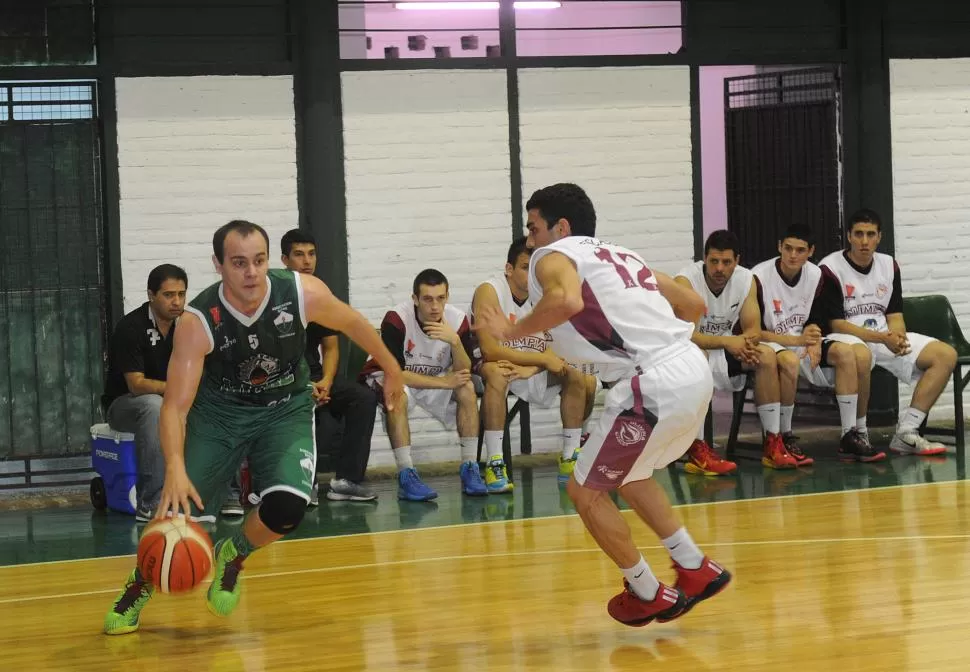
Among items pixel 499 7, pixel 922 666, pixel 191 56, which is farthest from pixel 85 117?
pixel 922 666

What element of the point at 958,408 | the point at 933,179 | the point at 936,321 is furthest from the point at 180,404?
the point at 933,179

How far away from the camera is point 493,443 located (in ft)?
23.9

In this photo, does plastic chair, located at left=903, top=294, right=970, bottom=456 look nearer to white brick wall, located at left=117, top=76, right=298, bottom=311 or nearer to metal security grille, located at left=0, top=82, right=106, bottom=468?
white brick wall, located at left=117, top=76, right=298, bottom=311

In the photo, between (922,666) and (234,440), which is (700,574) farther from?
(234,440)

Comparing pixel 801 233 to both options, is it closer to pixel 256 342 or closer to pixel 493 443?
pixel 493 443

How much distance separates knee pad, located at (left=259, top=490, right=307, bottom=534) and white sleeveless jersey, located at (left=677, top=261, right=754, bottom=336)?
390cm

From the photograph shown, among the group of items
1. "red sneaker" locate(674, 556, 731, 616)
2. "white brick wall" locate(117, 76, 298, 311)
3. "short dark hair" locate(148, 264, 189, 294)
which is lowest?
"red sneaker" locate(674, 556, 731, 616)

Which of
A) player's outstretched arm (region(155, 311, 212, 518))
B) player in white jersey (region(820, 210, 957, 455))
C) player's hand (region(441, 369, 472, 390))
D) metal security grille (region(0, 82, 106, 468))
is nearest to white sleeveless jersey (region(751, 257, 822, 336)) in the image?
player in white jersey (region(820, 210, 957, 455))

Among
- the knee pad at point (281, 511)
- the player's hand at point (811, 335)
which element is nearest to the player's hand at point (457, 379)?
the player's hand at point (811, 335)

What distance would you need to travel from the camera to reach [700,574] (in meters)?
4.38

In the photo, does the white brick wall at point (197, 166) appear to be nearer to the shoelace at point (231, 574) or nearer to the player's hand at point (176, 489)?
the shoelace at point (231, 574)

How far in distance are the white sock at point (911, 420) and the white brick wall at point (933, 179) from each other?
3.40 feet

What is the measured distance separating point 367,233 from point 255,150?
854 millimetres

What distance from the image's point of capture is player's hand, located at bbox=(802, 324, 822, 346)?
7.86 m
